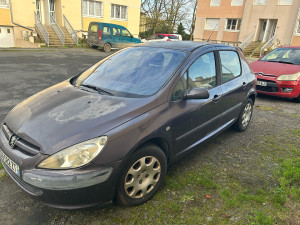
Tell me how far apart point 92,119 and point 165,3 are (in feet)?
119

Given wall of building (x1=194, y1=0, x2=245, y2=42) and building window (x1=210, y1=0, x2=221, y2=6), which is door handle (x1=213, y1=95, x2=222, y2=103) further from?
building window (x1=210, y1=0, x2=221, y2=6)

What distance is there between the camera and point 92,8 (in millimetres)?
21500

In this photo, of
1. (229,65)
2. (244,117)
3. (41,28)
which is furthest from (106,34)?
(229,65)

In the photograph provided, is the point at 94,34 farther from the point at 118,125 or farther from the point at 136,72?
the point at 118,125

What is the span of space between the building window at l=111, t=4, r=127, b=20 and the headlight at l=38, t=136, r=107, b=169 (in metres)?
23.1

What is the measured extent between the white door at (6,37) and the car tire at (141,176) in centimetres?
1885

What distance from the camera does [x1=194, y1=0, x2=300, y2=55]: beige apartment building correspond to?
900 inches

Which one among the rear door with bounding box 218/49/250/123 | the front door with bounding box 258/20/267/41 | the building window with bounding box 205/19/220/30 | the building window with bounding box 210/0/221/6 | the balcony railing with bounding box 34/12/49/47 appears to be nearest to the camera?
the rear door with bounding box 218/49/250/123

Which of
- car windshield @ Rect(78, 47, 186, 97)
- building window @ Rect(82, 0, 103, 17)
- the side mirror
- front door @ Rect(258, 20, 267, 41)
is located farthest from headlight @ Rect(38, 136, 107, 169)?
front door @ Rect(258, 20, 267, 41)

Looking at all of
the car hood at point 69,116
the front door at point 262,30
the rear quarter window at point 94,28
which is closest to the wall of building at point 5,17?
the rear quarter window at point 94,28

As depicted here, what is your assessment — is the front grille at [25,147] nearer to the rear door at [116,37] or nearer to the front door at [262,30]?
the rear door at [116,37]

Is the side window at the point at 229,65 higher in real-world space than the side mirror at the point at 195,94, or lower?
higher

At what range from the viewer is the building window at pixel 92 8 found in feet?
69.1

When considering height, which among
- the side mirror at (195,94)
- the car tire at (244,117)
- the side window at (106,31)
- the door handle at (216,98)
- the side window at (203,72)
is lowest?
the car tire at (244,117)
